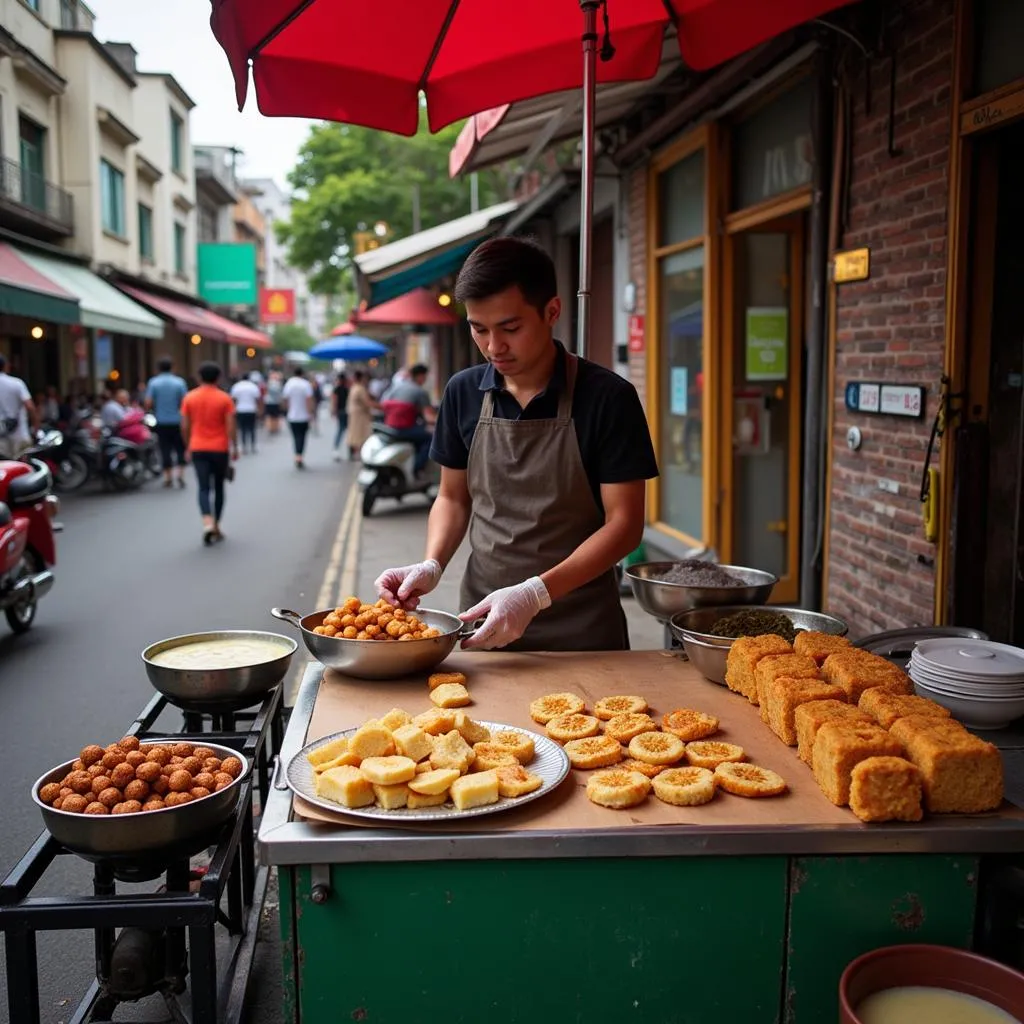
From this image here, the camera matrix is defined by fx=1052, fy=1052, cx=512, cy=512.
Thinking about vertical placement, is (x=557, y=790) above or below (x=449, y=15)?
below

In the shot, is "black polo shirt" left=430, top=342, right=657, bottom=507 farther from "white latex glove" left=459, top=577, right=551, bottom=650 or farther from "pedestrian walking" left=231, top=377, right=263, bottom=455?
"pedestrian walking" left=231, top=377, right=263, bottom=455

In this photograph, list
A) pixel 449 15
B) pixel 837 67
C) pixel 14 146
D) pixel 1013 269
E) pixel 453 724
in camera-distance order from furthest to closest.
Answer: pixel 14 146
pixel 837 67
pixel 1013 269
pixel 449 15
pixel 453 724

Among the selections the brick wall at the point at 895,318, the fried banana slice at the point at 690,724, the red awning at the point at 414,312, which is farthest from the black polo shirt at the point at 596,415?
the red awning at the point at 414,312

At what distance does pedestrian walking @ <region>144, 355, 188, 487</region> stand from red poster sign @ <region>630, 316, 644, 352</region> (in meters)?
9.68

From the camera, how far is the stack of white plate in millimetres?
2633

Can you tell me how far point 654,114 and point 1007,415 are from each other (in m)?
5.51

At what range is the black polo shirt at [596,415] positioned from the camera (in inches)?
131

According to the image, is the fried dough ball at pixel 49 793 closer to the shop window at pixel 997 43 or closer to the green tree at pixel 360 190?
the shop window at pixel 997 43

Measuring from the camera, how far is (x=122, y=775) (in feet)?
8.21

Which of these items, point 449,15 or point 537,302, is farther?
point 449,15

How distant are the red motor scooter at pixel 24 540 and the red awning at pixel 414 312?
13.1 meters

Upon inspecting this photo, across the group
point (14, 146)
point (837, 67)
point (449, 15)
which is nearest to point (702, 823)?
point (449, 15)

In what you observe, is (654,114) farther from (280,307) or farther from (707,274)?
(280,307)

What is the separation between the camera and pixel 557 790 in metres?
2.31
